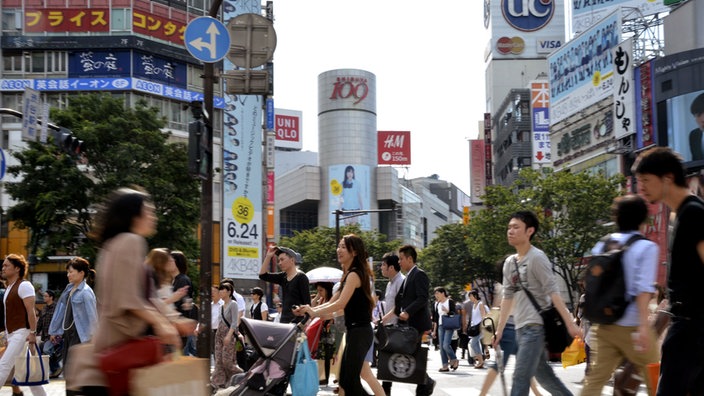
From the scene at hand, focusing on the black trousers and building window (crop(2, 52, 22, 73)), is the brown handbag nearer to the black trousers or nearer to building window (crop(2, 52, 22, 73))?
the black trousers

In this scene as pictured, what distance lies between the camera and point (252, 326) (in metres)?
8.08

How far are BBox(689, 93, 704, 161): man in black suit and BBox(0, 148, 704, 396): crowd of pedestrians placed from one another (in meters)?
33.5

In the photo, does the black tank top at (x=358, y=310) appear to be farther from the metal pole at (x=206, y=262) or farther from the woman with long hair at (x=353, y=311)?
the metal pole at (x=206, y=262)

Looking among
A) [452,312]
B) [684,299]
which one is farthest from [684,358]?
[452,312]

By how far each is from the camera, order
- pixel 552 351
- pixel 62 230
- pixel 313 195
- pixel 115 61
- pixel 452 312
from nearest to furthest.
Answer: pixel 552 351 → pixel 452 312 → pixel 62 230 → pixel 115 61 → pixel 313 195

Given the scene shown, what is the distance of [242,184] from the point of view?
5772 centimetres

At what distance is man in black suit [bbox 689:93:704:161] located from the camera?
41.5 meters

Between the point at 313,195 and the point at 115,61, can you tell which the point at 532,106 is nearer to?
the point at 115,61

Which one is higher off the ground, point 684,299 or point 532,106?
point 532,106

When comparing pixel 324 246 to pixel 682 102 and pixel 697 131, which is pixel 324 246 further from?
pixel 697 131

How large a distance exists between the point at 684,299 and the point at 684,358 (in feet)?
0.93

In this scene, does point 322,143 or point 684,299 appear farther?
point 322,143

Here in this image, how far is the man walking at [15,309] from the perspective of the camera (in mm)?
9062

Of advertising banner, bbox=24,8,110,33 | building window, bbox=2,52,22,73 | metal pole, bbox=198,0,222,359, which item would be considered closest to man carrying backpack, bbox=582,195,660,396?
metal pole, bbox=198,0,222,359
